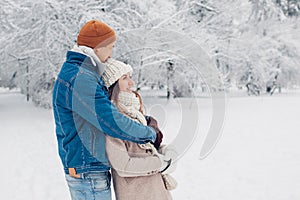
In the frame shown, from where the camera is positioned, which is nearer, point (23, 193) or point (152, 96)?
point (23, 193)

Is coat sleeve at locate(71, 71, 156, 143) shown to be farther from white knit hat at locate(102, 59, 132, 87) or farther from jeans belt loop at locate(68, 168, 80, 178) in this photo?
jeans belt loop at locate(68, 168, 80, 178)

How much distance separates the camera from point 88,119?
5.37 feet

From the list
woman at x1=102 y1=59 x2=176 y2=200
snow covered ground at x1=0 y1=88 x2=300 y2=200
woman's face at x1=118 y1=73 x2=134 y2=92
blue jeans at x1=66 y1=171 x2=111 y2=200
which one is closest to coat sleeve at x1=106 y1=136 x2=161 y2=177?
woman at x1=102 y1=59 x2=176 y2=200

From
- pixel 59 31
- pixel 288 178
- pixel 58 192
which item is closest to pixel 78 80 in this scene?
pixel 58 192

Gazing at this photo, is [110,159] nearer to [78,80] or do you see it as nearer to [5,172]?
[78,80]

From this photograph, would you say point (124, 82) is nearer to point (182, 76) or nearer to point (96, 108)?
Result: point (96, 108)

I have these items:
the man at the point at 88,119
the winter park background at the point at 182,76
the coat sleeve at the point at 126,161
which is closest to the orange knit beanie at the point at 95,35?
the man at the point at 88,119

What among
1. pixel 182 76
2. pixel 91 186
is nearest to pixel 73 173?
pixel 91 186

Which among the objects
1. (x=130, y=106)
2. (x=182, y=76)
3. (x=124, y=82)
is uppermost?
(x=182, y=76)

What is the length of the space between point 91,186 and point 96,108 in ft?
1.55

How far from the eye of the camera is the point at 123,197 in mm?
1839

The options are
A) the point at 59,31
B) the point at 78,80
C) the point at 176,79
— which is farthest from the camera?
the point at 176,79

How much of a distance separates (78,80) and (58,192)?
343 cm

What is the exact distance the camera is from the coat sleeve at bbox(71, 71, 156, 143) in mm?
1606
